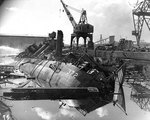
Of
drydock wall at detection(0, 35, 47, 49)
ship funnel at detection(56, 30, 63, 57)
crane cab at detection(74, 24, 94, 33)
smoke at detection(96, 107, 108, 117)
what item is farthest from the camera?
drydock wall at detection(0, 35, 47, 49)

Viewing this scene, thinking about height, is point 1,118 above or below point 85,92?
below

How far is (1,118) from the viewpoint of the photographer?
22562mm

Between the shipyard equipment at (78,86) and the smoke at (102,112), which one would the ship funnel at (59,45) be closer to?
the shipyard equipment at (78,86)

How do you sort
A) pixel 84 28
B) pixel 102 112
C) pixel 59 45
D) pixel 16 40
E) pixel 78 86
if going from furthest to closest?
pixel 16 40 < pixel 84 28 < pixel 59 45 < pixel 102 112 < pixel 78 86

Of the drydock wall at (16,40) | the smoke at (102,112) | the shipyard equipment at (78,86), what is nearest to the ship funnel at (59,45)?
the shipyard equipment at (78,86)

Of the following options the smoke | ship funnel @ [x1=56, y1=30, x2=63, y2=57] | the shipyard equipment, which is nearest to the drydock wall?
ship funnel @ [x1=56, y1=30, x2=63, y2=57]

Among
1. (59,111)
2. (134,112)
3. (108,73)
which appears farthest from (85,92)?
(134,112)

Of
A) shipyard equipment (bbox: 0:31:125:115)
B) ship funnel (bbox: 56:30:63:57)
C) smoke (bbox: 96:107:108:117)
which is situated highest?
ship funnel (bbox: 56:30:63:57)

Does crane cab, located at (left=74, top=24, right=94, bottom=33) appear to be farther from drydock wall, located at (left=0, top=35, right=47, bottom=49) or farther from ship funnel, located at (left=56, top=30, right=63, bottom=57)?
drydock wall, located at (left=0, top=35, right=47, bottom=49)

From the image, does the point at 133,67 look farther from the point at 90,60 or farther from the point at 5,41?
the point at 5,41

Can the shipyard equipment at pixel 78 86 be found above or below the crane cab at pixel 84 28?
below

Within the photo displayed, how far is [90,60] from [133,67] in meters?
29.0

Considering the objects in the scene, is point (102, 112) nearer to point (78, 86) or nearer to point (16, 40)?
point (78, 86)

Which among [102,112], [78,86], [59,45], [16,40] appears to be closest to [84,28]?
[59,45]
